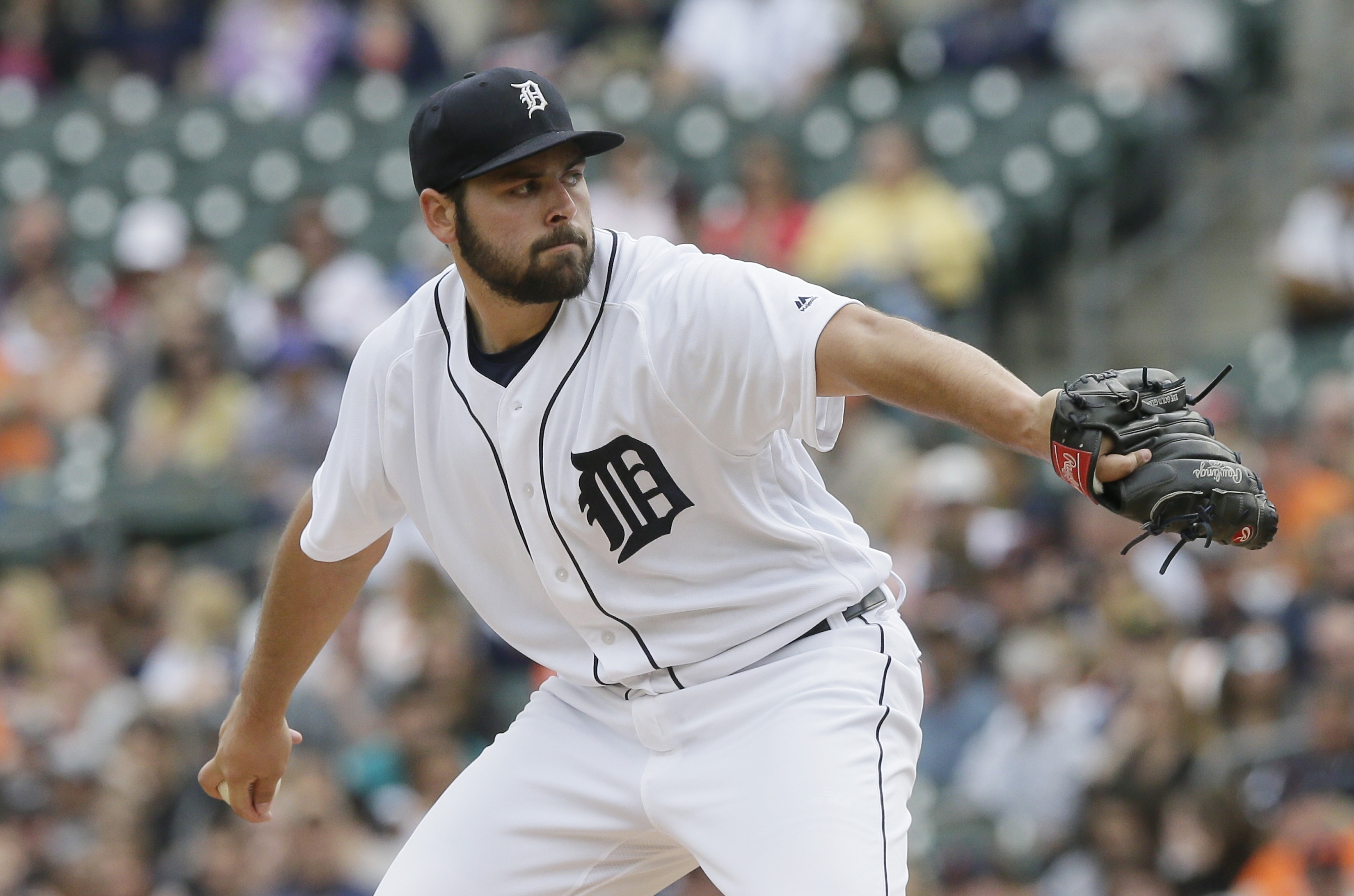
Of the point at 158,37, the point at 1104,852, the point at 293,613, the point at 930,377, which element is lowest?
the point at 1104,852

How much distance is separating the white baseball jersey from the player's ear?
A: 13cm

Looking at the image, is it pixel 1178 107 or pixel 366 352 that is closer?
pixel 366 352

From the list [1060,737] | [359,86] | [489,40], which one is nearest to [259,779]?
[1060,737]

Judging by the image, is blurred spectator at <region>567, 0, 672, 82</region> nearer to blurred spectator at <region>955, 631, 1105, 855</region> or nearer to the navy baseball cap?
blurred spectator at <region>955, 631, 1105, 855</region>

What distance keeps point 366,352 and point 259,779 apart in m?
0.95

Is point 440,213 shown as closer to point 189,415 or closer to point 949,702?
point 949,702

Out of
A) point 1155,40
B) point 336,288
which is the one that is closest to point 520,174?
point 336,288

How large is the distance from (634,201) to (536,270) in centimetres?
549

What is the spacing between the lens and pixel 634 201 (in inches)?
348

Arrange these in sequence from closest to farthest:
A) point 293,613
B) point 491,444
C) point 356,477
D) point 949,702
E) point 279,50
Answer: point 491,444 < point 356,477 < point 293,613 < point 949,702 < point 279,50

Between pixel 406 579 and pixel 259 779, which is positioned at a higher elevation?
pixel 259 779

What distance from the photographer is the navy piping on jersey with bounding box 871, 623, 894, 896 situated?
10.6 feet

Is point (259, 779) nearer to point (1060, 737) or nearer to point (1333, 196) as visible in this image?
point (1060, 737)

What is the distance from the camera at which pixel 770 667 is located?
3443 millimetres
